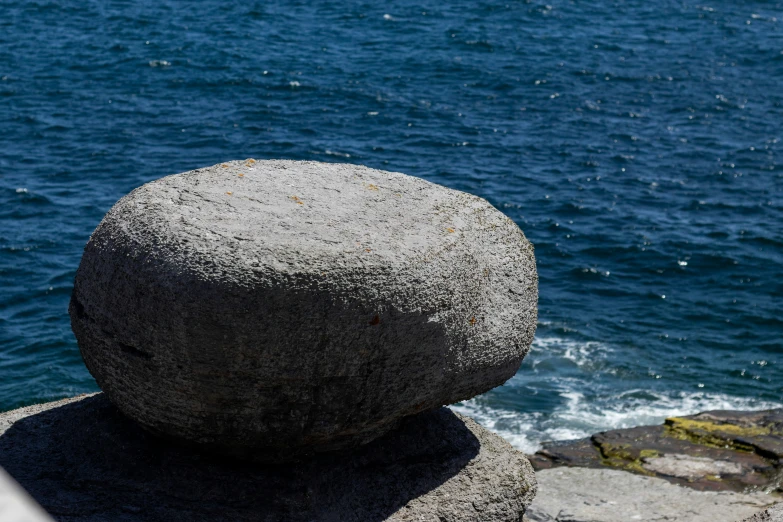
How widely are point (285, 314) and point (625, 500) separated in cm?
661

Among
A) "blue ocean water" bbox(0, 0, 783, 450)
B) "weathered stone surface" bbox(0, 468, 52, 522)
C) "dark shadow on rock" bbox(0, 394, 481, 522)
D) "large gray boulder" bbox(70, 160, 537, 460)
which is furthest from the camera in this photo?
"blue ocean water" bbox(0, 0, 783, 450)

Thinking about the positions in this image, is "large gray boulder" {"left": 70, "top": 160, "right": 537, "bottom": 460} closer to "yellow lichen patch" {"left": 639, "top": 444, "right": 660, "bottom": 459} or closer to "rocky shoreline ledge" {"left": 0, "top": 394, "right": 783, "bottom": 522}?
"rocky shoreline ledge" {"left": 0, "top": 394, "right": 783, "bottom": 522}

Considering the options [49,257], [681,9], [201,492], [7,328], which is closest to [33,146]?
[49,257]

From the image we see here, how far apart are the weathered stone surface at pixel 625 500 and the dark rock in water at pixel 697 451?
38 centimetres

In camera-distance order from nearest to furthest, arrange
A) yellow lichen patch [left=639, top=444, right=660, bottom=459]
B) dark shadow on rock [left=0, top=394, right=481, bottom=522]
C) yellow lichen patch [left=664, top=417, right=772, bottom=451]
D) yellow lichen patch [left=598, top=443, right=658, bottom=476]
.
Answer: dark shadow on rock [left=0, top=394, right=481, bottom=522]
yellow lichen patch [left=598, top=443, right=658, bottom=476]
yellow lichen patch [left=639, top=444, right=660, bottom=459]
yellow lichen patch [left=664, top=417, right=772, bottom=451]

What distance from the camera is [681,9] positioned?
4297cm

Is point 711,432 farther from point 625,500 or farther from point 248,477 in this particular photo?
point 248,477

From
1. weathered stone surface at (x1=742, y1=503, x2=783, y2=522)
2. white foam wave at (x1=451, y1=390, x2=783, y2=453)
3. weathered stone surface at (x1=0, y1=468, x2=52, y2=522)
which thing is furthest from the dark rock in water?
weathered stone surface at (x1=0, y1=468, x2=52, y2=522)

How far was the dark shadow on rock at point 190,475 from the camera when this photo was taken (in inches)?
296

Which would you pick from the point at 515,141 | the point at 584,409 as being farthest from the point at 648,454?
the point at 515,141

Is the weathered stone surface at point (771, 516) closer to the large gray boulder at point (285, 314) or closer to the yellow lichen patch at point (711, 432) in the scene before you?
the large gray boulder at point (285, 314)

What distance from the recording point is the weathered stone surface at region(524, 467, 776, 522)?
1108 cm

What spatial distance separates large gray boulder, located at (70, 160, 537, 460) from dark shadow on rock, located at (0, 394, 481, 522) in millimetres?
230

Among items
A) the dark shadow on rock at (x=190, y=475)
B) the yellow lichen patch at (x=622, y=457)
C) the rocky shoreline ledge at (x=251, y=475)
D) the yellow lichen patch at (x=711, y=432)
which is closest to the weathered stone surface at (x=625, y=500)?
the yellow lichen patch at (x=622, y=457)
